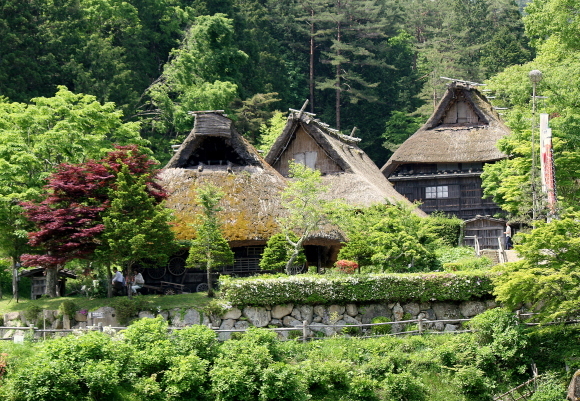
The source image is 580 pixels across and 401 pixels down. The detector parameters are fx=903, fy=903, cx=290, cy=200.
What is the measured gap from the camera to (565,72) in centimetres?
3572

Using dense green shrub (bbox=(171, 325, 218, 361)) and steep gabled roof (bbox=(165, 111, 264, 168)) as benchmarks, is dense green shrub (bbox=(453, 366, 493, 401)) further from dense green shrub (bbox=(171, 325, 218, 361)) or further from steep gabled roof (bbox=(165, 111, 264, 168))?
steep gabled roof (bbox=(165, 111, 264, 168))

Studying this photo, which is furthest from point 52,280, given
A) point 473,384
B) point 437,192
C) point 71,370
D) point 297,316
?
point 437,192

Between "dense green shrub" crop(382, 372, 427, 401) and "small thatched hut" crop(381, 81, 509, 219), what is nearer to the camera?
"dense green shrub" crop(382, 372, 427, 401)

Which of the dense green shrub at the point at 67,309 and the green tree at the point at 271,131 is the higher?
the green tree at the point at 271,131

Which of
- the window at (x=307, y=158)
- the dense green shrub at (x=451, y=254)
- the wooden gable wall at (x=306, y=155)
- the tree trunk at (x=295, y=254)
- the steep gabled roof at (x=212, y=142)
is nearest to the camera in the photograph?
the tree trunk at (x=295, y=254)

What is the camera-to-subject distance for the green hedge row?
29328 millimetres

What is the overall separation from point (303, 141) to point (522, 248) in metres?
18.2

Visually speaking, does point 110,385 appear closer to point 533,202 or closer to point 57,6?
point 533,202

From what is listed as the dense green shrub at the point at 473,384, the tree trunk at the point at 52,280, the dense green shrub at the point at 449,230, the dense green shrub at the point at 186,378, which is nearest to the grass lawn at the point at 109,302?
the tree trunk at the point at 52,280

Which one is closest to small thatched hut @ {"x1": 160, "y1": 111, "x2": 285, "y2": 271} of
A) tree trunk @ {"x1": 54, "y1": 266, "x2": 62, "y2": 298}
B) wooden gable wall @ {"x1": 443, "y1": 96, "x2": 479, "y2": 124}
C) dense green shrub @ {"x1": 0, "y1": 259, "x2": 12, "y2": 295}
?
tree trunk @ {"x1": 54, "y1": 266, "x2": 62, "y2": 298}

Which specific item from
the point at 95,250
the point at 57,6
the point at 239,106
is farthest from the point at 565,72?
the point at 57,6

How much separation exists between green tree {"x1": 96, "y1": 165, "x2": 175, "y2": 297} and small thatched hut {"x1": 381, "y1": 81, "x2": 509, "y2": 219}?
72.1ft

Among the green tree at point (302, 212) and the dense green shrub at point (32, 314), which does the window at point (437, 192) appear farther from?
the dense green shrub at point (32, 314)

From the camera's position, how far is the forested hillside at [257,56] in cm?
5234
